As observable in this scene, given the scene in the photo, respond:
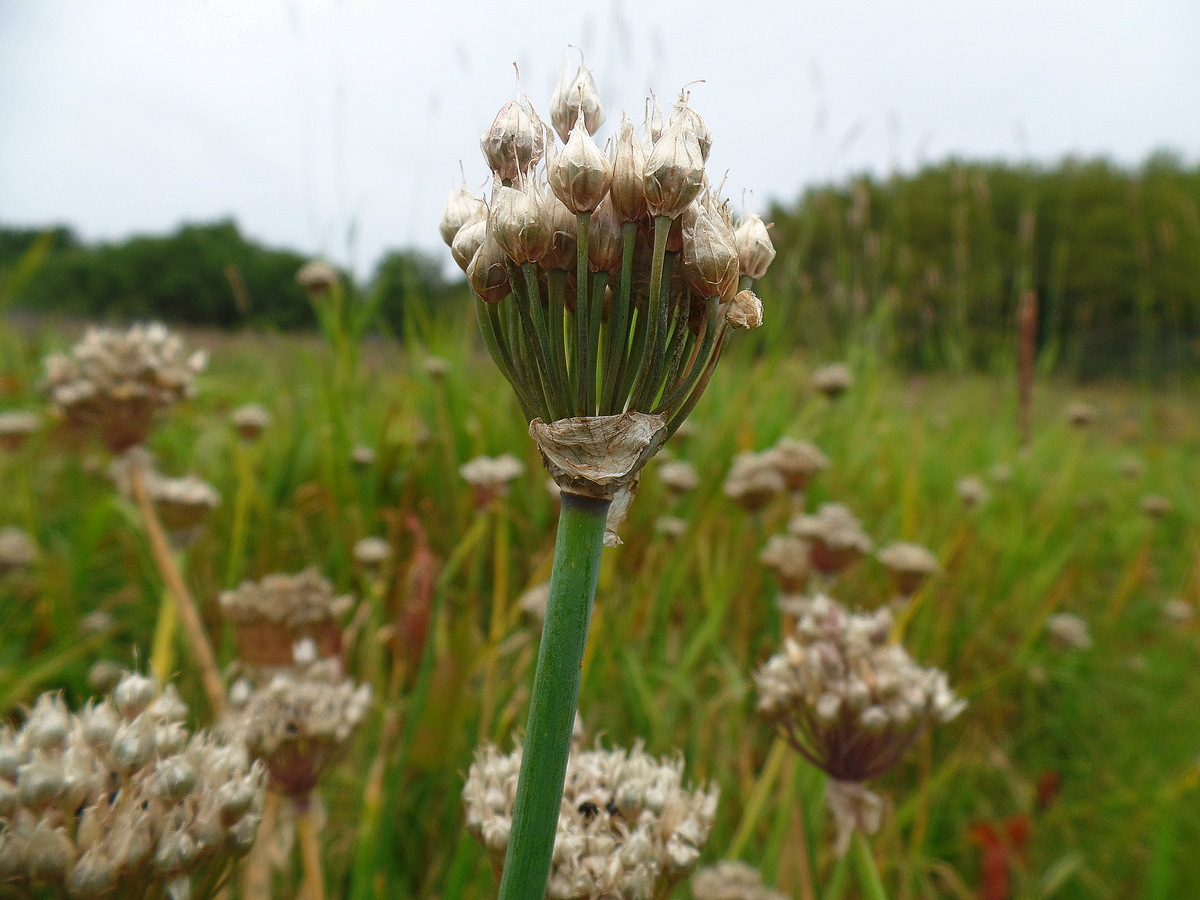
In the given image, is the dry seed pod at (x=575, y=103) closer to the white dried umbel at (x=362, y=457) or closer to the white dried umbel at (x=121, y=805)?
the white dried umbel at (x=121, y=805)

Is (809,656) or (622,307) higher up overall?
(622,307)

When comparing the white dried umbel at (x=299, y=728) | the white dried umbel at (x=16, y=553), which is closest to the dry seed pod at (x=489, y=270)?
the white dried umbel at (x=299, y=728)

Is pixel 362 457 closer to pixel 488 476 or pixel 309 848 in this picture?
pixel 488 476

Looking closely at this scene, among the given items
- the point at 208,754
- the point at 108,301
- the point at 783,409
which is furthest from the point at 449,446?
the point at 108,301

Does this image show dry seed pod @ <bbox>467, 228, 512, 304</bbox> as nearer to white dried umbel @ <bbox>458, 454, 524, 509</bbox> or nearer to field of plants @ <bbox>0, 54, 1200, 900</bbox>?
field of plants @ <bbox>0, 54, 1200, 900</bbox>

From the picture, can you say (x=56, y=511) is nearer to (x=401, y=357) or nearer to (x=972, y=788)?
(x=401, y=357)

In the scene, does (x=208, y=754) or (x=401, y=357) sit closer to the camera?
(x=208, y=754)
